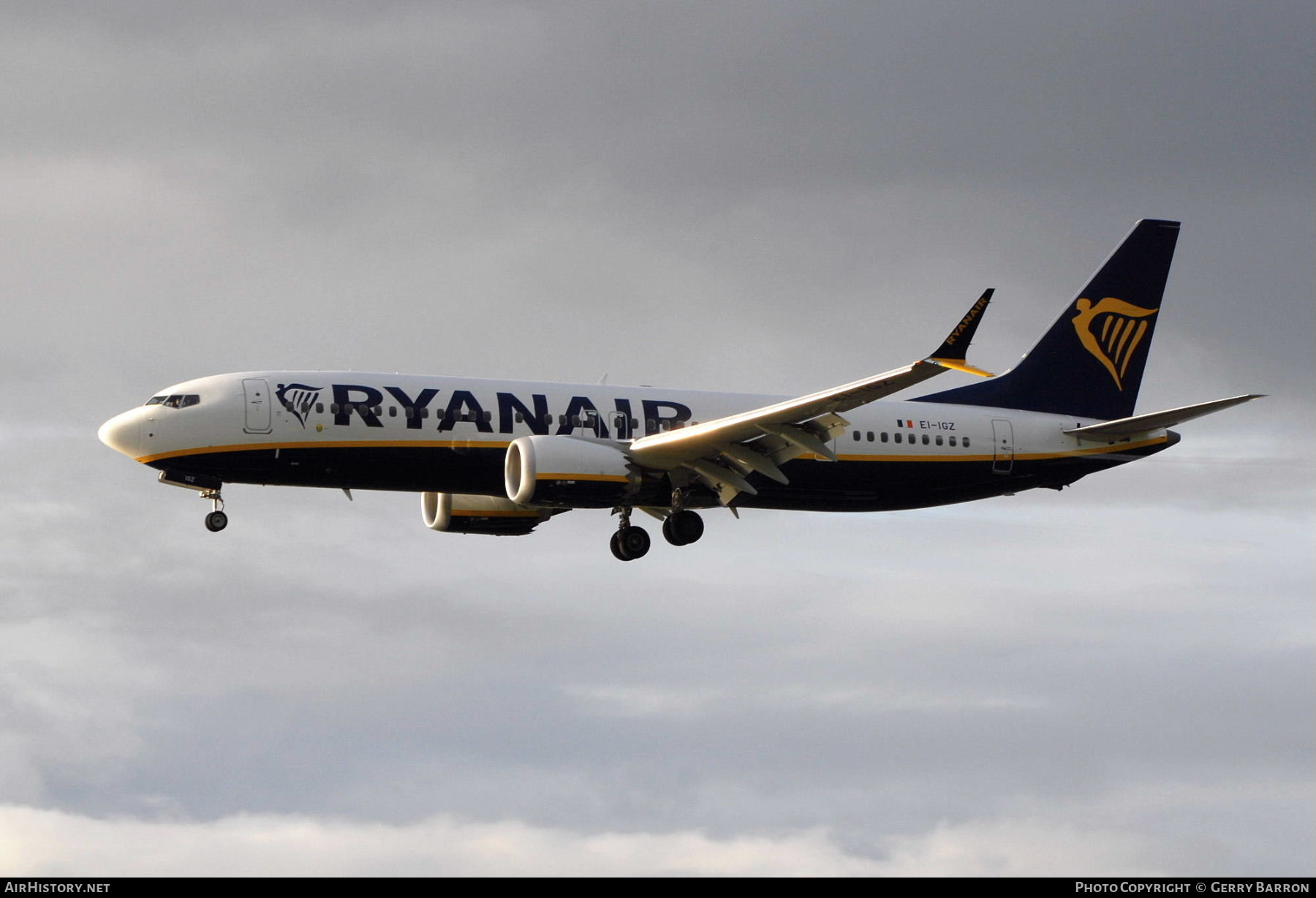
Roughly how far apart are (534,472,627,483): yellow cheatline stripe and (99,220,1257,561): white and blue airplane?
0.14 ft

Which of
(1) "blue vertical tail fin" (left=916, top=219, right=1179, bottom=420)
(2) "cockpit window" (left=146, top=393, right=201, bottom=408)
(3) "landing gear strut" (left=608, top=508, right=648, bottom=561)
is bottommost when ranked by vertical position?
(3) "landing gear strut" (left=608, top=508, right=648, bottom=561)

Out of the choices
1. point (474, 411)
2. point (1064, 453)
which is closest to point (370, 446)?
point (474, 411)

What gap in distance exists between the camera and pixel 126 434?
1775 inches

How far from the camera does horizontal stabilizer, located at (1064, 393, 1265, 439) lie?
45938 mm

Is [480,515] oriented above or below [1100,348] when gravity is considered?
below

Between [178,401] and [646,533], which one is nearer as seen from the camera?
[178,401]

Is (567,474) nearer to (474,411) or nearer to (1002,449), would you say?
(474,411)

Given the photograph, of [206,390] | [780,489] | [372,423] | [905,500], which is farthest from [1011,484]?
[206,390]

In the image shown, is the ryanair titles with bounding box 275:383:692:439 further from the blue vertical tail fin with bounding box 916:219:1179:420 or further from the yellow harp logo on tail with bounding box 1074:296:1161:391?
the yellow harp logo on tail with bounding box 1074:296:1161:391

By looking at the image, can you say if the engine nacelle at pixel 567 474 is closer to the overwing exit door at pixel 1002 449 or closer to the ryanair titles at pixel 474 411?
the ryanair titles at pixel 474 411

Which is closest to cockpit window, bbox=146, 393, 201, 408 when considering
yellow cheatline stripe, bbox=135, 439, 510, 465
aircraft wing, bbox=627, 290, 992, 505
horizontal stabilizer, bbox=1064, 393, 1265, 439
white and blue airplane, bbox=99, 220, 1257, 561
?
white and blue airplane, bbox=99, 220, 1257, 561

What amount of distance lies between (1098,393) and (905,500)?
26.1 feet

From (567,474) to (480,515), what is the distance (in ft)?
28.0

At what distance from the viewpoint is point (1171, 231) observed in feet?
189
